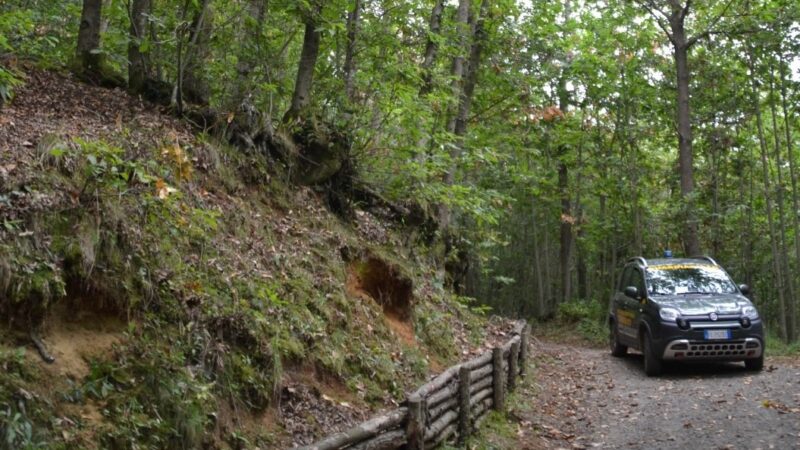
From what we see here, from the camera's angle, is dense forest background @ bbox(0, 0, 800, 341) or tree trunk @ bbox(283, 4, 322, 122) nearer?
dense forest background @ bbox(0, 0, 800, 341)

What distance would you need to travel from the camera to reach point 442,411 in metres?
7.55

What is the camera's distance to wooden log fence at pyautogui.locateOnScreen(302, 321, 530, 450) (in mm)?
A: 5805

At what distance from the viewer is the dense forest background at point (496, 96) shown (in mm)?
10508

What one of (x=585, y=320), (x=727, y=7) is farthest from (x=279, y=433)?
(x=585, y=320)

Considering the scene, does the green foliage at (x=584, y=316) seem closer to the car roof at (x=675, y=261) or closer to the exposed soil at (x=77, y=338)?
the car roof at (x=675, y=261)

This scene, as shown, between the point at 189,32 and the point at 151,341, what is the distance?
18.7 feet

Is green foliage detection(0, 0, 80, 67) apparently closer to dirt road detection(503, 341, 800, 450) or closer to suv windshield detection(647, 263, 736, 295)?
dirt road detection(503, 341, 800, 450)

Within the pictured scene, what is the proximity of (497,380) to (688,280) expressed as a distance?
5.46 metres

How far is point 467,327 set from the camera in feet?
45.2

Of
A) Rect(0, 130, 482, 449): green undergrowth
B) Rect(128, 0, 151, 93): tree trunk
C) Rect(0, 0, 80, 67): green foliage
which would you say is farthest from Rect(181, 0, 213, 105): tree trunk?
Rect(0, 0, 80, 67): green foliage

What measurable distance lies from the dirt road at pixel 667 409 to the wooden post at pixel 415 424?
92.0 inches

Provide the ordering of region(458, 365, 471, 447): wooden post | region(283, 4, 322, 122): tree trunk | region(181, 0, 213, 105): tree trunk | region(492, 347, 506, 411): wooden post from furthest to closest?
region(283, 4, 322, 122): tree trunk, region(181, 0, 213, 105): tree trunk, region(492, 347, 506, 411): wooden post, region(458, 365, 471, 447): wooden post

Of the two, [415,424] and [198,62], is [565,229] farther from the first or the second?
[415,424]

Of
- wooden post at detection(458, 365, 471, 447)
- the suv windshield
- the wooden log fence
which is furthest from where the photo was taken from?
the suv windshield
